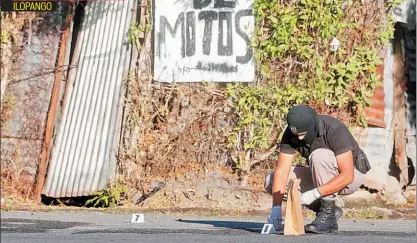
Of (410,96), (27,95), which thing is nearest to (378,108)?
(410,96)

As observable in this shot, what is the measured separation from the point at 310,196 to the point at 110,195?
5582mm

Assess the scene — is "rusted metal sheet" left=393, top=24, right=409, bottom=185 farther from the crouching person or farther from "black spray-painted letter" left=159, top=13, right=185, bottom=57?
the crouching person

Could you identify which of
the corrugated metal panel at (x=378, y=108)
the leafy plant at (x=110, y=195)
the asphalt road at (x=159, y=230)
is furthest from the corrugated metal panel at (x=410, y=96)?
the leafy plant at (x=110, y=195)

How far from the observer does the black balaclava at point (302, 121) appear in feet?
28.7

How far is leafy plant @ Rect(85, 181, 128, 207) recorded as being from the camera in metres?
14.0

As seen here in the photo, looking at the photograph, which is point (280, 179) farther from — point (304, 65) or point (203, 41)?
point (203, 41)

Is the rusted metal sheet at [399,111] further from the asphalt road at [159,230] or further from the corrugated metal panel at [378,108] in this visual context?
the asphalt road at [159,230]

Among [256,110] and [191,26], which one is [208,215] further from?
[191,26]

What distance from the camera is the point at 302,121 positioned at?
28.7 ft

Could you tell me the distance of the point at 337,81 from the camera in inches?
546

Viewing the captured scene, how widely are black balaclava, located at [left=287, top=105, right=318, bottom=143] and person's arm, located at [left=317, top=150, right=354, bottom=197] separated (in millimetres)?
348

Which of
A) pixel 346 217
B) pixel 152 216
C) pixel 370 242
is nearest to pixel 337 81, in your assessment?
pixel 346 217

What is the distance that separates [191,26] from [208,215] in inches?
110

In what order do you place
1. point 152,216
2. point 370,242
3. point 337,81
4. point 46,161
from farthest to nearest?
point 46,161 < point 337,81 < point 152,216 < point 370,242
